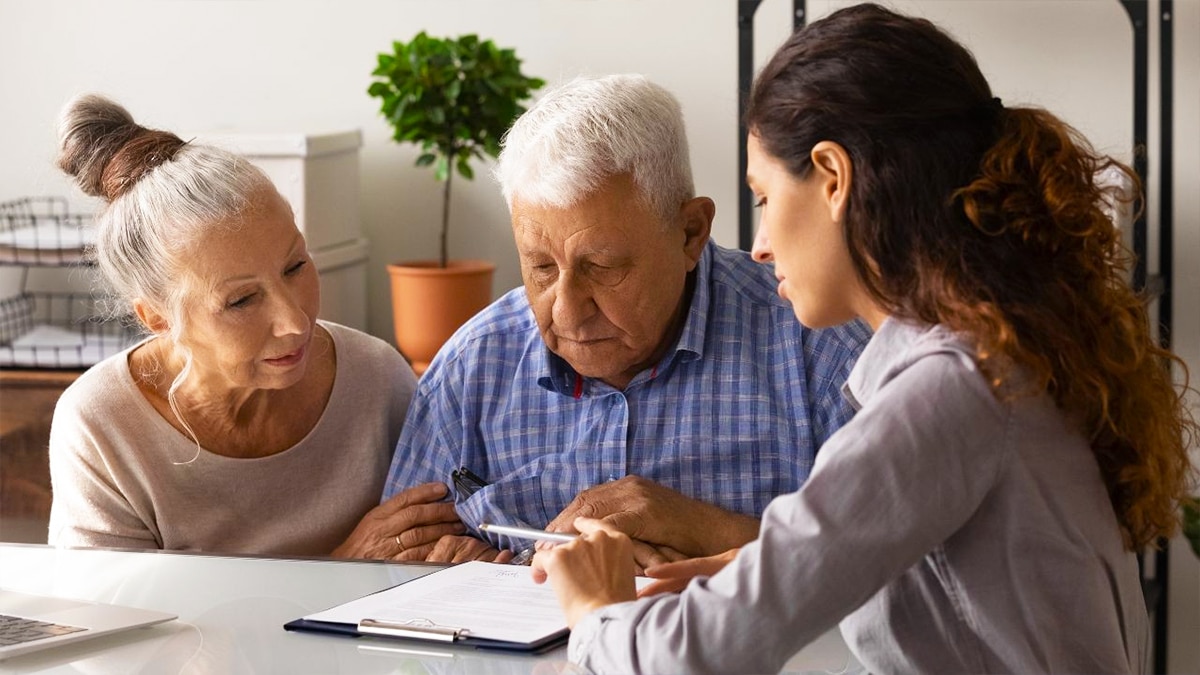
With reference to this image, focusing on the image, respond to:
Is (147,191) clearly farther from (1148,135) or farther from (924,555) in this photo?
(1148,135)

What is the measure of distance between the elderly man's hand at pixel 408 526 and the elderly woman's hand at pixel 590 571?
0.59 meters

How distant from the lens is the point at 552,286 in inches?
65.4

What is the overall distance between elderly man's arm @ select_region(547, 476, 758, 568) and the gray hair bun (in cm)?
70

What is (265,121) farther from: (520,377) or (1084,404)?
(1084,404)

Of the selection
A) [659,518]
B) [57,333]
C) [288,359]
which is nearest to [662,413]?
[659,518]

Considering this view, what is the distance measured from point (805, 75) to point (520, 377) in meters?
0.82

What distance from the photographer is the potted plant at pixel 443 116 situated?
8.73 feet

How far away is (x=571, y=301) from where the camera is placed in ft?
5.43

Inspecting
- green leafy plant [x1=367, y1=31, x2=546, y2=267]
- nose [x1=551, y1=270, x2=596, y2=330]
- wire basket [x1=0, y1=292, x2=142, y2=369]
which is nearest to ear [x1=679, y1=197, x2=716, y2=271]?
nose [x1=551, y1=270, x2=596, y2=330]

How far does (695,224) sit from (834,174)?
70cm

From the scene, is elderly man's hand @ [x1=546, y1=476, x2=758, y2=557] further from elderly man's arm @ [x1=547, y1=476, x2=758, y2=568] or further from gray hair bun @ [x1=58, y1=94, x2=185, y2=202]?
gray hair bun @ [x1=58, y1=94, x2=185, y2=202]

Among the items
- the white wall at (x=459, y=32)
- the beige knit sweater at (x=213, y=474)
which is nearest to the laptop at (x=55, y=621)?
the beige knit sweater at (x=213, y=474)

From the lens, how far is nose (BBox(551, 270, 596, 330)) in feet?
5.40

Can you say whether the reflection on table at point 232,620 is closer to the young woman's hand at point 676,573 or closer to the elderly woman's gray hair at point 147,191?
the young woman's hand at point 676,573
